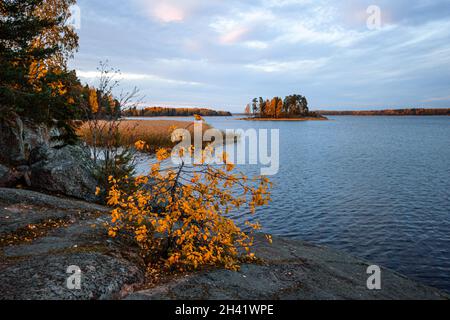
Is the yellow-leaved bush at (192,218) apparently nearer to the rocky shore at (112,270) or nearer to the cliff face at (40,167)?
the rocky shore at (112,270)

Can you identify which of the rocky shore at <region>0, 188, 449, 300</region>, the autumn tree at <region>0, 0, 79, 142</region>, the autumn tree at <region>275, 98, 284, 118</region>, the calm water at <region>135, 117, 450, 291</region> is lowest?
the calm water at <region>135, 117, 450, 291</region>

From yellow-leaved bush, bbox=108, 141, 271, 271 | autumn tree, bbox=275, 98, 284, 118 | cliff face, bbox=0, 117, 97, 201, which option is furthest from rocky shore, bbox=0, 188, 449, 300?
autumn tree, bbox=275, 98, 284, 118

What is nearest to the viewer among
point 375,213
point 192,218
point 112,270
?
point 112,270

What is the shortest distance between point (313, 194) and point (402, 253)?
Answer: 9.39 metres

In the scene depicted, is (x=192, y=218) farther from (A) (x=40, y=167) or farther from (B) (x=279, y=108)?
(B) (x=279, y=108)

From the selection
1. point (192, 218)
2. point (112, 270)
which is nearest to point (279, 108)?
point (192, 218)

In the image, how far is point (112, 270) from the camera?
6312 millimetres

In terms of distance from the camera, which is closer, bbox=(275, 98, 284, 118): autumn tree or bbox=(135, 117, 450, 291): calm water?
bbox=(135, 117, 450, 291): calm water

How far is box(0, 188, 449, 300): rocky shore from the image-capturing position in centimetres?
578

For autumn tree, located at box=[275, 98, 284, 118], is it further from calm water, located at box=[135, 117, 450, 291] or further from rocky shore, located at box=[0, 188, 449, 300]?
rocky shore, located at box=[0, 188, 449, 300]

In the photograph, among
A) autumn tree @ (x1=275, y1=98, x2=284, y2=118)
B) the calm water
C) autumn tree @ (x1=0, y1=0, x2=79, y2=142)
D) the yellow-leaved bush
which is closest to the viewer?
the yellow-leaved bush

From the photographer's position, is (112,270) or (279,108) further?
(279,108)

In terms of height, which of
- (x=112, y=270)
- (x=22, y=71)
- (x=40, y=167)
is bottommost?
(x=112, y=270)
